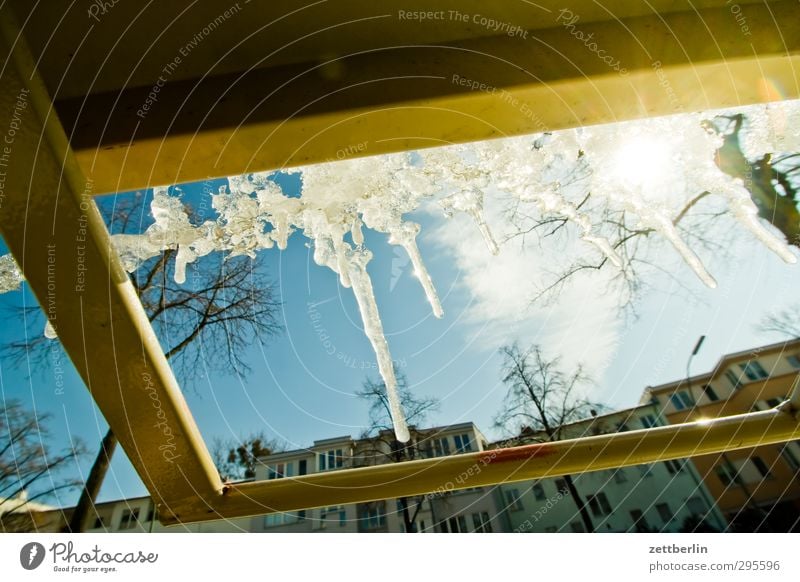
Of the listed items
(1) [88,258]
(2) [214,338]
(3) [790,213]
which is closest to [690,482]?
(3) [790,213]

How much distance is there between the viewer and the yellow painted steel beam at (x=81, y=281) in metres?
0.84

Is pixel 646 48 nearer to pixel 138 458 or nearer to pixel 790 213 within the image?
pixel 138 458

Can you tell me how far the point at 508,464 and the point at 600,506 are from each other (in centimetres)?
2700

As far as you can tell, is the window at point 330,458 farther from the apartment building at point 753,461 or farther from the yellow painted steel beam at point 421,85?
the apartment building at point 753,461

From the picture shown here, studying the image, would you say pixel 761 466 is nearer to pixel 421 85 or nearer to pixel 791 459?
pixel 791 459

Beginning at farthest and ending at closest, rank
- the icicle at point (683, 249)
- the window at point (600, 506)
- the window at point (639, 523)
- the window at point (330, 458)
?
the window at point (600, 506)
the window at point (639, 523)
the window at point (330, 458)
the icicle at point (683, 249)

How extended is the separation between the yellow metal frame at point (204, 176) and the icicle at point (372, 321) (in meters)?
0.52

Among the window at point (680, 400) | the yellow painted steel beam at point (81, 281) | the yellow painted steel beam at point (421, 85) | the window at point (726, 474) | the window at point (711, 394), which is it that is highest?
the window at point (680, 400)

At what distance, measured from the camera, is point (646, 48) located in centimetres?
108

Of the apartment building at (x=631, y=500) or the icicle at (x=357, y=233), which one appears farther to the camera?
the apartment building at (x=631, y=500)

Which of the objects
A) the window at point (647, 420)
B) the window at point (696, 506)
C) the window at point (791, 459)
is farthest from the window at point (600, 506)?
the window at point (791, 459)

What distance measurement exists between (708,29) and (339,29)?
112 cm

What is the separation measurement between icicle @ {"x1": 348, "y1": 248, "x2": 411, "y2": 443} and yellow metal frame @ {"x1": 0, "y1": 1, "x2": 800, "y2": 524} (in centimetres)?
52

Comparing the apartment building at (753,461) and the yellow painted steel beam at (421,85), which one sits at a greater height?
the apartment building at (753,461)
